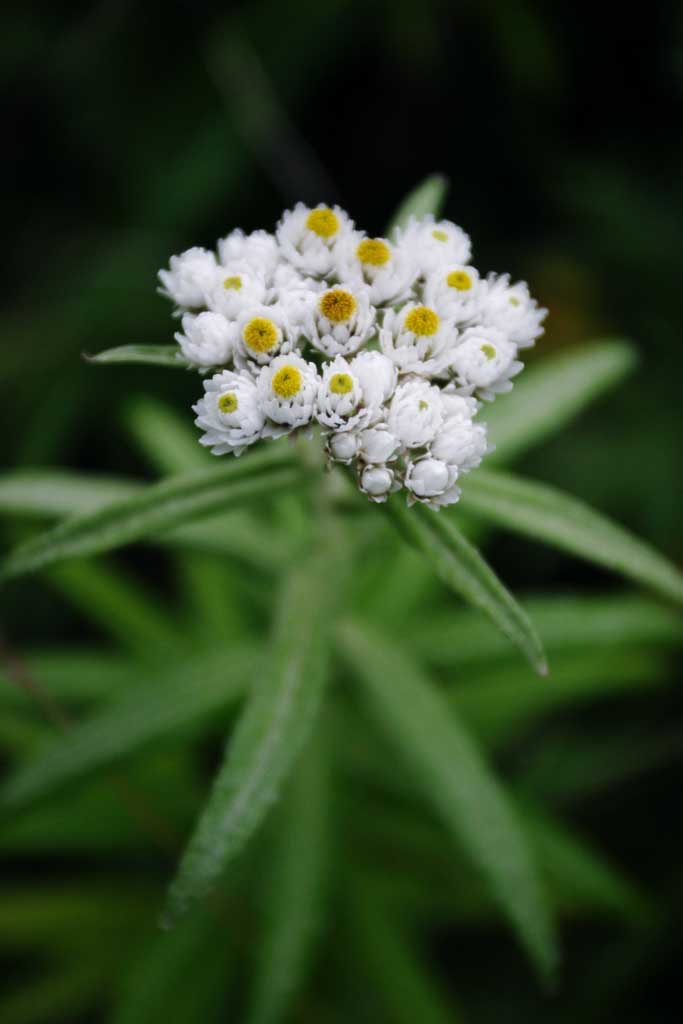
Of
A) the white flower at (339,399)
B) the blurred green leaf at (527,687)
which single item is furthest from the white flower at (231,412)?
the blurred green leaf at (527,687)

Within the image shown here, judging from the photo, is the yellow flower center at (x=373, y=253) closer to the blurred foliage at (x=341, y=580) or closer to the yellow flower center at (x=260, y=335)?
the yellow flower center at (x=260, y=335)

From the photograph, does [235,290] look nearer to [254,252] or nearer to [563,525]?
[254,252]

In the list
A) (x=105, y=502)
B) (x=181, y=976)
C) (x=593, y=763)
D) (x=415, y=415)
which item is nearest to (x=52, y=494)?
(x=105, y=502)

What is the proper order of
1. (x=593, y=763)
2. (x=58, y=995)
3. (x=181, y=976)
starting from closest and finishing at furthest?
1. (x=181, y=976)
2. (x=58, y=995)
3. (x=593, y=763)

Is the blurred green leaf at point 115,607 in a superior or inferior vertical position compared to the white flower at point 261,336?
superior

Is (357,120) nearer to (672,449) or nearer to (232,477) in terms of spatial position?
(672,449)

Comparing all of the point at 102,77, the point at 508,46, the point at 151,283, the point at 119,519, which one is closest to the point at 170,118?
the point at 102,77
